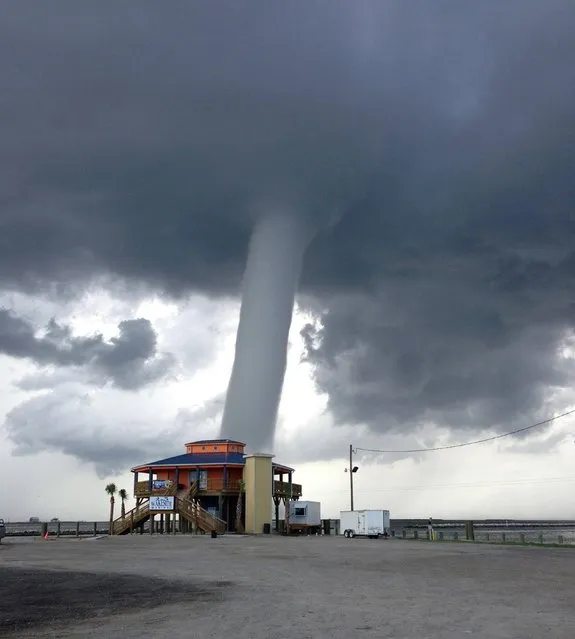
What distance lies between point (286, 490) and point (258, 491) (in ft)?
23.3

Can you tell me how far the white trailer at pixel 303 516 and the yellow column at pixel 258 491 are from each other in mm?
2789

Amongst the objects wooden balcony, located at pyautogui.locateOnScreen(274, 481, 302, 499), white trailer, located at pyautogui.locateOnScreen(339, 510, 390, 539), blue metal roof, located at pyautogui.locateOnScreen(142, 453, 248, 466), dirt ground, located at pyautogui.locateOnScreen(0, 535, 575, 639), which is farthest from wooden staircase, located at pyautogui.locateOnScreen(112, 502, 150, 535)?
dirt ground, located at pyautogui.locateOnScreen(0, 535, 575, 639)

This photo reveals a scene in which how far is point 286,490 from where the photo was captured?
74.8 m

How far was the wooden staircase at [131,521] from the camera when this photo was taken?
68438mm

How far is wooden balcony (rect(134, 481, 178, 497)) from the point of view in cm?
7031

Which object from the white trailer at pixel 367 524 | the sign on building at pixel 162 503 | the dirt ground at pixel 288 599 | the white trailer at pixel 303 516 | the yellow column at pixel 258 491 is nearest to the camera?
the dirt ground at pixel 288 599

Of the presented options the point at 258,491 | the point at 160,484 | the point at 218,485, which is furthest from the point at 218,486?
the point at 160,484

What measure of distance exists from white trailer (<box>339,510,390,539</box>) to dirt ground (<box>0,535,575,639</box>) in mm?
34706

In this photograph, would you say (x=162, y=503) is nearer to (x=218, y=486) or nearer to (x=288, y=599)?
(x=218, y=486)

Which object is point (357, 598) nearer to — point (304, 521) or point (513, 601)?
point (513, 601)

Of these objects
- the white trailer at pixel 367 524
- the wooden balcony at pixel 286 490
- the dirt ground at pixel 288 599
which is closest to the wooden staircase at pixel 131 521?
the wooden balcony at pixel 286 490

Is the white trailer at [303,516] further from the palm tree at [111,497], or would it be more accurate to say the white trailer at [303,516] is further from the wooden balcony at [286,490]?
the palm tree at [111,497]

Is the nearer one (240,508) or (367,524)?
(367,524)

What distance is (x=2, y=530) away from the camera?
50750 millimetres
